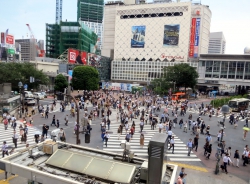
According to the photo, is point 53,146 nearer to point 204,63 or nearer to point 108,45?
point 204,63

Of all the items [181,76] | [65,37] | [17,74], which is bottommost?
[17,74]

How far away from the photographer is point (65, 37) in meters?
91.2

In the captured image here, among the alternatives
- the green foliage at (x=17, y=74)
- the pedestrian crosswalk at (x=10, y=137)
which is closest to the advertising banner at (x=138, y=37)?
the green foliage at (x=17, y=74)

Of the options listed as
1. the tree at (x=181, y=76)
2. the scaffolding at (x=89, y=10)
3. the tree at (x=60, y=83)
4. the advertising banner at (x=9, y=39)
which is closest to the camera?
the tree at (x=60, y=83)

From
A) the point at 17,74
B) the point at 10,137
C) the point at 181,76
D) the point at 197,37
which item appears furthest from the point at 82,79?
the point at 197,37

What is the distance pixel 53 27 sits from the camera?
9625 cm

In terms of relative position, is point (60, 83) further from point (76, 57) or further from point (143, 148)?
point (143, 148)

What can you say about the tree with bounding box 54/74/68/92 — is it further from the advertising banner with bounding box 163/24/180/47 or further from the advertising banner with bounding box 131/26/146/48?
the advertising banner with bounding box 163/24/180/47

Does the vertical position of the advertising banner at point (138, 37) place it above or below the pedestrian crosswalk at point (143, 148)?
above

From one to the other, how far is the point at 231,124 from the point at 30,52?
200 meters

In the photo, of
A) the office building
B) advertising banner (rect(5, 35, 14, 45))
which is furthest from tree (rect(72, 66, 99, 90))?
the office building

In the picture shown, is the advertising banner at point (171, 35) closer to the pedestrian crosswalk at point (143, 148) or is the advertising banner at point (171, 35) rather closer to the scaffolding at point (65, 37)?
the scaffolding at point (65, 37)

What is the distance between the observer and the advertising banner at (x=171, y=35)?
299 ft

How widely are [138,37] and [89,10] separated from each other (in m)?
105
